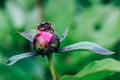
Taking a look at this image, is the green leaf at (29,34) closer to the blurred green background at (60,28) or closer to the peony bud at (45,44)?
the peony bud at (45,44)

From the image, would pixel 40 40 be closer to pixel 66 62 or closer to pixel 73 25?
pixel 66 62

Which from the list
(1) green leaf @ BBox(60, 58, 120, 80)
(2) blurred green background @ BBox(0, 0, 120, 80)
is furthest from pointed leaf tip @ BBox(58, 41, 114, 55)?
(2) blurred green background @ BBox(0, 0, 120, 80)

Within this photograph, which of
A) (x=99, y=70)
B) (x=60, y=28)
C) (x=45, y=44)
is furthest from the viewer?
(x=60, y=28)

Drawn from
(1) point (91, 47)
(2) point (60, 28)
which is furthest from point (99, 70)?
(2) point (60, 28)

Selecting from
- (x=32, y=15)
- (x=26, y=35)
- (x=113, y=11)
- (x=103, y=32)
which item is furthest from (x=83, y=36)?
(x=26, y=35)

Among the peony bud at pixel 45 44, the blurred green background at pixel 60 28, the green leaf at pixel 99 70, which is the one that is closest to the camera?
the green leaf at pixel 99 70

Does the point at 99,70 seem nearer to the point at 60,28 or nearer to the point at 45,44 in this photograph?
the point at 45,44

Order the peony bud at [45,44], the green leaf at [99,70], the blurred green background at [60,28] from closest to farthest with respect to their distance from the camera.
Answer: the green leaf at [99,70] → the peony bud at [45,44] → the blurred green background at [60,28]

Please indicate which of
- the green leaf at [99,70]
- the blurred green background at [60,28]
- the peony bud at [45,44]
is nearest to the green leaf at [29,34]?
the peony bud at [45,44]
